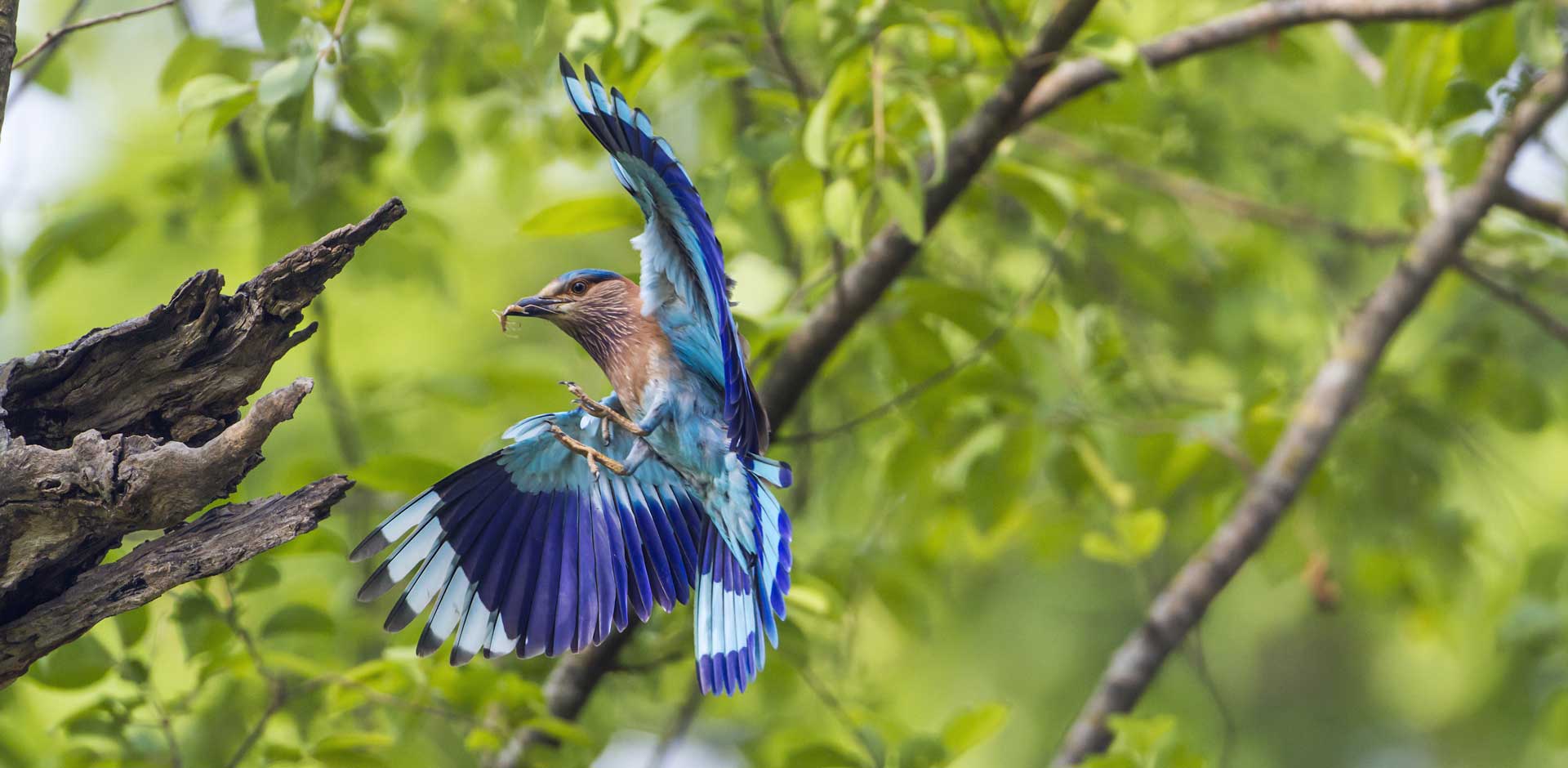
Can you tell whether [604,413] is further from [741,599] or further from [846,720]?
[846,720]

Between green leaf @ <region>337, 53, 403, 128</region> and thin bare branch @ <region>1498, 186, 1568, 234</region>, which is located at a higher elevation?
green leaf @ <region>337, 53, 403, 128</region>

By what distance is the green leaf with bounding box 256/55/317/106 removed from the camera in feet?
8.42

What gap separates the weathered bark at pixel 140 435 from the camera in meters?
1.64

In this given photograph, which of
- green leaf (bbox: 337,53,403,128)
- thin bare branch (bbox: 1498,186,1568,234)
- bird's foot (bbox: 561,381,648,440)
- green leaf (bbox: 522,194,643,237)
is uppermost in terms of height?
green leaf (bbox: 337,53,403,128)

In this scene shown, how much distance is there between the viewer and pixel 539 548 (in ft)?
6.14

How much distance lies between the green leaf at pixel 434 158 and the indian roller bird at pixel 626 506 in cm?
267

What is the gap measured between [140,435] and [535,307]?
59 cm

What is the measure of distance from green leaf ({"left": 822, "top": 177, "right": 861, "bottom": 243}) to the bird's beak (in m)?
0.93

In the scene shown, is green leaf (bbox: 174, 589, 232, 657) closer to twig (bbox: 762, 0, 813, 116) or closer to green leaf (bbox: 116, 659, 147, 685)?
green leaf (bbox: 116, 659, 147, 685)

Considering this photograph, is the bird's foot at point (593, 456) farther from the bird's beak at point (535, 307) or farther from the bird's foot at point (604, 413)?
the bird's beak at point (535, 307)

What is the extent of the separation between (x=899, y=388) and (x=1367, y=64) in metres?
2.56

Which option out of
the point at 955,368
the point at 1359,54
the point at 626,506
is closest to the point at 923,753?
the point at 955,368

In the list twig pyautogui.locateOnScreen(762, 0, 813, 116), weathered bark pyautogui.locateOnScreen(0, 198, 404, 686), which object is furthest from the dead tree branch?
weathered bark pyautogui.locateOnScreen(0, 198, 404, 686)

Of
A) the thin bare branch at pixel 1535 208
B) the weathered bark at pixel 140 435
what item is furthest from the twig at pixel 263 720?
the thin bare branch at pixel 1535 208
